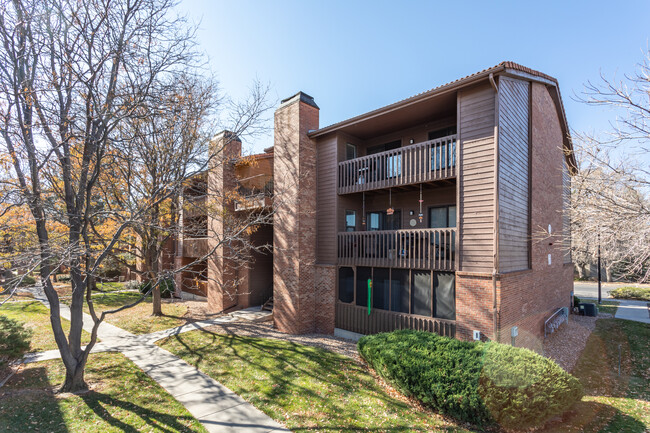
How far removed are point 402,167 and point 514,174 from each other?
358cm

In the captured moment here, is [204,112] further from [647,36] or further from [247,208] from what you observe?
[647,36]

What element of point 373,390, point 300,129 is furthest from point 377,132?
point 373,390

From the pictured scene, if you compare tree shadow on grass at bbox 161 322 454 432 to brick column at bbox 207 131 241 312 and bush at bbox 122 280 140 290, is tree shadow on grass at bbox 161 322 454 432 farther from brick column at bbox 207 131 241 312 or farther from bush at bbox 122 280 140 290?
bush at bbox 122 280 140 290

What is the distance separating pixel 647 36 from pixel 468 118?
3833mm

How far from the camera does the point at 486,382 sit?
19.5ft

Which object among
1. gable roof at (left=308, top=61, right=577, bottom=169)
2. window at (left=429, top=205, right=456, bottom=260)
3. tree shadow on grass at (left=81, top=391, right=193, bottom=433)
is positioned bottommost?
tree shadow on grass at (left=81, top=391, right=193, bottom=433)

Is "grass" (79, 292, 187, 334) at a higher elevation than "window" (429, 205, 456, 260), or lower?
lower

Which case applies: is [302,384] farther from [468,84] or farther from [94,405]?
[468,84]

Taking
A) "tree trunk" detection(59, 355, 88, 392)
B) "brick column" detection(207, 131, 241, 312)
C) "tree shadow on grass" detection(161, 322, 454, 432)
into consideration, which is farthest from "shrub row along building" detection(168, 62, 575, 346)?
"tree trunk" detection(59, 355, 88, 392)

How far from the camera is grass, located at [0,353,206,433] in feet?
19.2

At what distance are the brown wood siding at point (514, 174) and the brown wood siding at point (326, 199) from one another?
6.07 meters

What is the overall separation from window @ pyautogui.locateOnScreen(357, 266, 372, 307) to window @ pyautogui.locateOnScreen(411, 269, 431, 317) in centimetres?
187

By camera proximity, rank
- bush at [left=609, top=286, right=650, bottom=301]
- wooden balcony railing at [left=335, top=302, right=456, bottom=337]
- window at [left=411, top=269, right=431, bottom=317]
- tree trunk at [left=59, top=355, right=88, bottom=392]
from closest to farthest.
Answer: tree trunk at [left=59, top=355, right=88, bottom=392]
wooden balcony railing at [left=335, top=302, right=456, bottom=337]
window at [left=411, top=269, right=431, bottom=317]
bush at [left=609, top=286, right=650, bottom=301]

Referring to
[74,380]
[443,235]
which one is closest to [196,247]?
[74,380]
